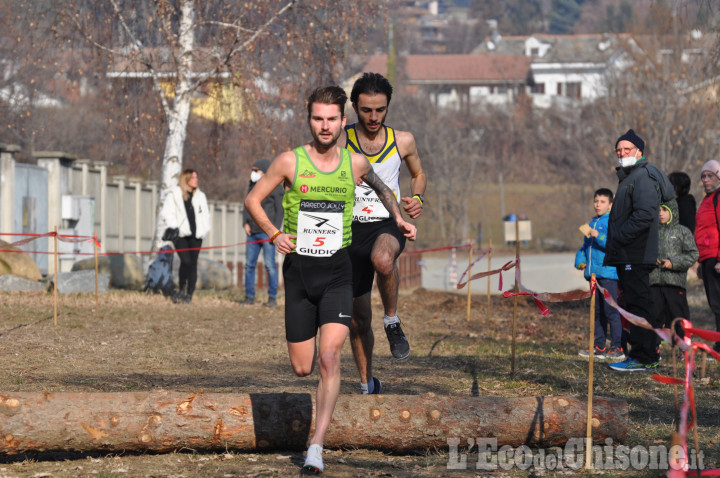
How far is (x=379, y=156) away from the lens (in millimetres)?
6941

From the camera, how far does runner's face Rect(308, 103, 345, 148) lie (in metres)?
5.72

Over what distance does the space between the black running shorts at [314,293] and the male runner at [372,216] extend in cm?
103

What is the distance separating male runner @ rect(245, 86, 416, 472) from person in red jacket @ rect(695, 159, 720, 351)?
20.3 feet

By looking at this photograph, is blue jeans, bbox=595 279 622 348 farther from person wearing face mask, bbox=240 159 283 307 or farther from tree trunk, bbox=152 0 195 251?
tree trunk, bbox=152 0 195 251

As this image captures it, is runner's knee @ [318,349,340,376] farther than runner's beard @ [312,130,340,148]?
No

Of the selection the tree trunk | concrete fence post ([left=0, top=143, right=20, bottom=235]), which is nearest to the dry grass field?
the tree trunk

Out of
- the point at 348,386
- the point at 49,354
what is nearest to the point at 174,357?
the point at 49,354

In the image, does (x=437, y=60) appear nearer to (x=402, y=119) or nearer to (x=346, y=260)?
(x=402, y=119)

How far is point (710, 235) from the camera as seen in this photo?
1075cm

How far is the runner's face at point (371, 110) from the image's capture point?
6.86 metres

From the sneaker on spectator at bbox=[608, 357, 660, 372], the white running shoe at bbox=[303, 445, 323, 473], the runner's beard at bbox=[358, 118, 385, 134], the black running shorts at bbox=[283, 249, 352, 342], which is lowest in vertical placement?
the sneaker on spectator at bbox=[608, 357, 660, 372]

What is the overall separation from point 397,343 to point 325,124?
1.95 meters

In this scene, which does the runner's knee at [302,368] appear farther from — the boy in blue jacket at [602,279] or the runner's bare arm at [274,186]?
the boy in blue jacket at [602,279]

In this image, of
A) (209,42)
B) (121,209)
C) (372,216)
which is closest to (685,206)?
(372,216)
